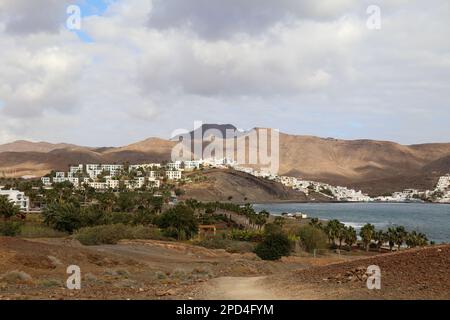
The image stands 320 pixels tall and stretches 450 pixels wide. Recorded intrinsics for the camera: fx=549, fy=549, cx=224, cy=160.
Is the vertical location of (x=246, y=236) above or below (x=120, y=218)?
below

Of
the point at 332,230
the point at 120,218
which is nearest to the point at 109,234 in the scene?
the point at 120,218

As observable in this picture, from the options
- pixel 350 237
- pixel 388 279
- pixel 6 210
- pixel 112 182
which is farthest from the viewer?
pixel 112 182

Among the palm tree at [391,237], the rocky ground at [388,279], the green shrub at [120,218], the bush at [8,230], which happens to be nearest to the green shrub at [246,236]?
the green shrub at [120,218]

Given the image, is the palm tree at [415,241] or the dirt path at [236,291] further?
the palm tree at [415,241]

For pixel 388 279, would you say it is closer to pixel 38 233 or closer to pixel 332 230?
pixel 38 233

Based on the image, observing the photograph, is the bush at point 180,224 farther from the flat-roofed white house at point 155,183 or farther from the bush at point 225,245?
the flat-roofed white house at point 155,183
